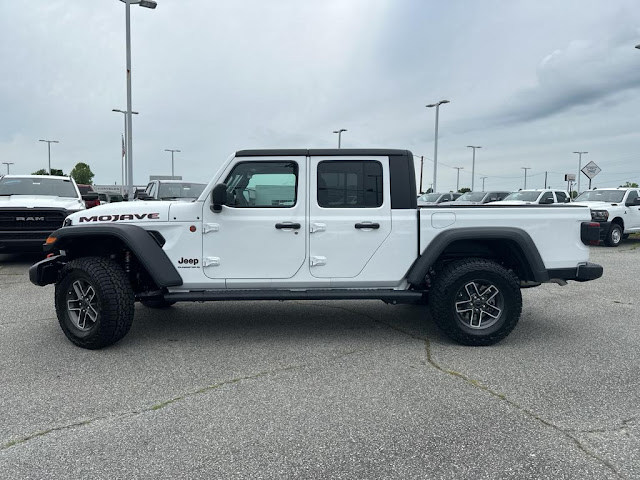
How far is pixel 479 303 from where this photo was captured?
4750mm

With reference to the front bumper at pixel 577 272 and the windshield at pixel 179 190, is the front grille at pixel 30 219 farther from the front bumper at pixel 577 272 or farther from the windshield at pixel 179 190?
the front bumper at pixel 577 272

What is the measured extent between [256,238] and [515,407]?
260cm

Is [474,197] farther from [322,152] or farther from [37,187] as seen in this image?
[322,152]

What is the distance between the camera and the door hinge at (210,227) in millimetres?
4660

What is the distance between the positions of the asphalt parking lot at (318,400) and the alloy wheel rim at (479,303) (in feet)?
0.92

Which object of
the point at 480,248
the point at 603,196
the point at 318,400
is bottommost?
the point at 318,400

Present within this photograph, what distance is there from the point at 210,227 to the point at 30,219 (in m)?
6.33

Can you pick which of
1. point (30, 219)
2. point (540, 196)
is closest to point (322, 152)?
point (30, 219)

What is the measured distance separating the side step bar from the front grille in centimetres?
598

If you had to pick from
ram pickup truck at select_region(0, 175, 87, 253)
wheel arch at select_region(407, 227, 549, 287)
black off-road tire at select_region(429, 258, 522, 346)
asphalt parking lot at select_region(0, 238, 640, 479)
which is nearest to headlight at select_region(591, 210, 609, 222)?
asphalt parking lot at select_region(0, 238, 640, 479)

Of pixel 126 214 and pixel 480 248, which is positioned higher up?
pixel 126 214

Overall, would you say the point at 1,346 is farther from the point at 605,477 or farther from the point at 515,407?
the point at 605,477

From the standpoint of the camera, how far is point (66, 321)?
4.71m

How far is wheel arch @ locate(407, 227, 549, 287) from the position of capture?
4637 millimetres
